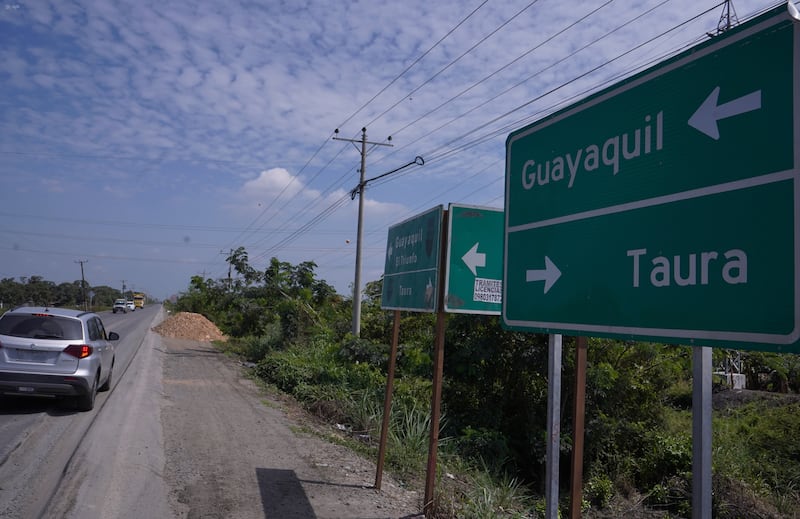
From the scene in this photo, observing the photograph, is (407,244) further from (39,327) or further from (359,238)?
(359,238)

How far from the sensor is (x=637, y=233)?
2826 mm

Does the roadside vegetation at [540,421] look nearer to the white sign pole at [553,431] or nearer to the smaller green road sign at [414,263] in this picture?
the smaller green road sign at [414,263]

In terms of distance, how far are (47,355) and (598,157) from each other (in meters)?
10.4

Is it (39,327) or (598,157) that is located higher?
(598,157)

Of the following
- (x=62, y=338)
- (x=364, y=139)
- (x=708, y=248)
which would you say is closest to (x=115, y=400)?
(x=62, y=338)

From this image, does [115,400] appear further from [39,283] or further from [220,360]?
[39,283]

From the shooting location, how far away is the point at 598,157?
10.3 feet

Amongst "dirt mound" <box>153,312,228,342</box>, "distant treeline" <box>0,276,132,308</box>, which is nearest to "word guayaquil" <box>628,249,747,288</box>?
"dirt mound" <box>153,312,228,342</box>

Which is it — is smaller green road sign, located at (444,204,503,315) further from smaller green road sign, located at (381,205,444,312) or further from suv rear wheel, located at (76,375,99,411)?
suv rear wheel, located at (76,375,99,411)

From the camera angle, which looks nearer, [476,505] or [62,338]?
[476,505]

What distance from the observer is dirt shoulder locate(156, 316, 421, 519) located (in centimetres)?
620

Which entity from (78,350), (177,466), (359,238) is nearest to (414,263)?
(177,466)

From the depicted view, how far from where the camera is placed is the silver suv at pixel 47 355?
1030 cm

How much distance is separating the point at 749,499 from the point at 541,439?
352 centimetres
